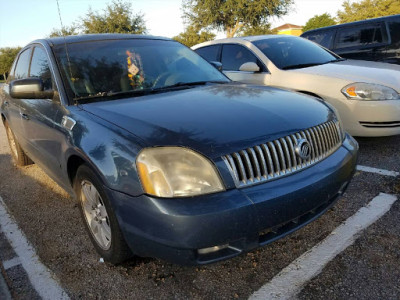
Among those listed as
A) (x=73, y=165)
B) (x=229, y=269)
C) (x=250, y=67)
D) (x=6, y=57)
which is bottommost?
(x=6, y=57)

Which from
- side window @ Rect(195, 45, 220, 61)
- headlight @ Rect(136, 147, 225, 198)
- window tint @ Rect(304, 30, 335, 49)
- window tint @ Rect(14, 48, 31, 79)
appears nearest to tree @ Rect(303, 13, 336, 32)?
window tint @ Rect(304, 30, 335, 49)

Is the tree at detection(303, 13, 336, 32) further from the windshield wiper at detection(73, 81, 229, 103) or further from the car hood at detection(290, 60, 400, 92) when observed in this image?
the windshield wiper at detection(73, 81, 229, 103)

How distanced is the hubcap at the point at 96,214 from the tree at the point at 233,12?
24.7 meters

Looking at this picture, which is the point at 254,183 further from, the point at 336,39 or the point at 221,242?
the point at 336,39

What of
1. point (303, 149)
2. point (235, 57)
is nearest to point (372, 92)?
point (235, 57)

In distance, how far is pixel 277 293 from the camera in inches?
72.7

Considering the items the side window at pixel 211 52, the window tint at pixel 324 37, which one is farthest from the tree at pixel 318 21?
the side window at pixel 211 52

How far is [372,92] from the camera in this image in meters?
3.79

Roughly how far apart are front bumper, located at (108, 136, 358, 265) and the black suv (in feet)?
18.7

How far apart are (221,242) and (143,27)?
32.6 m

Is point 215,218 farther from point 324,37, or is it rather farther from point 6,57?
point 6,57

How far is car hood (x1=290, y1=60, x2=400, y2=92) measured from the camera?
386cm

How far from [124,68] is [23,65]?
1.79m

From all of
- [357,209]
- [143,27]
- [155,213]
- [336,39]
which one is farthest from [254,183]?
[143,27]
